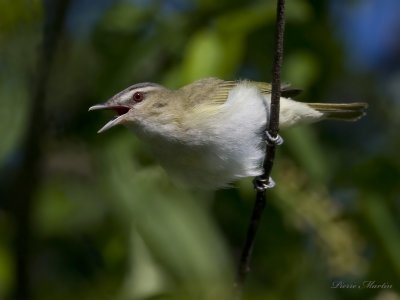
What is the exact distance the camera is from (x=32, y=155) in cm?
326

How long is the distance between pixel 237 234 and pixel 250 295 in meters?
2.16

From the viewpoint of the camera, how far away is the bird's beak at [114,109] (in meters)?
3.16

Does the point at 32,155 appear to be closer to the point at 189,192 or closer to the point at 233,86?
the point at 189,192

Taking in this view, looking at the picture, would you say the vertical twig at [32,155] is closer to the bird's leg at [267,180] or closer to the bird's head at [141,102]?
the bird's head at [141,102]

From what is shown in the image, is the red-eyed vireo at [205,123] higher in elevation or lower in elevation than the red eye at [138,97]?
lower

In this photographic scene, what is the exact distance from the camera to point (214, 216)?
3428 mm

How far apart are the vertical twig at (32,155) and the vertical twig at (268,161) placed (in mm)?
914

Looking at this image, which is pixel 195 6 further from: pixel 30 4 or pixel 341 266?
pixel 30 4

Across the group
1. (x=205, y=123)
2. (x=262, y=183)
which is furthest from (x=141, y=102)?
(x=262, y=183)

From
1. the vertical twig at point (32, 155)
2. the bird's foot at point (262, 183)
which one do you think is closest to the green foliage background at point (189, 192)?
the vertical twig at point (32, 155)

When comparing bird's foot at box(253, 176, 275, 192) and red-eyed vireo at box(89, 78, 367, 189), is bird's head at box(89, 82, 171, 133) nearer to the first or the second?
red-eyed vireo at box(89, 78, 367, 189)

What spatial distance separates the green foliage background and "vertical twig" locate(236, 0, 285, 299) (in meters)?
0.10

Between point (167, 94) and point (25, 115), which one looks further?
point (167, 94)

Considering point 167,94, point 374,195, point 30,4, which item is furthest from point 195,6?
point 30,4
